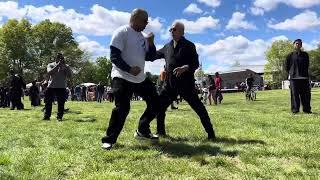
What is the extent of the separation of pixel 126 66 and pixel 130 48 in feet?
1.37

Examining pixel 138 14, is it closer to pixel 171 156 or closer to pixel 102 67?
pixel 171 156

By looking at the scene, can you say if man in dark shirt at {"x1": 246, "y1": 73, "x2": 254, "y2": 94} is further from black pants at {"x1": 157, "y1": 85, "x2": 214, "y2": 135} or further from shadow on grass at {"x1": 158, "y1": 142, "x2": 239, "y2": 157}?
shadow on grass at {"x1": 158, "y1": 142, "x2": 239, "y2": 157}

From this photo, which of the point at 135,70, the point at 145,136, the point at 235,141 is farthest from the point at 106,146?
the point at 235,141

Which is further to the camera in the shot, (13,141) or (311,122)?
(311,122)

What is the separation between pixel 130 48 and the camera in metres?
7.36

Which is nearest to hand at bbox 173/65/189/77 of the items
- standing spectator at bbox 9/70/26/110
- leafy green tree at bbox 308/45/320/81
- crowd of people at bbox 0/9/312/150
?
crowd of people at bbox 0/9/312/150

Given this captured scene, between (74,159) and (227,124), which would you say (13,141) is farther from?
(227,124)

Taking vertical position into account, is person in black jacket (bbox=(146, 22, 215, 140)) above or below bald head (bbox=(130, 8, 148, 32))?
below

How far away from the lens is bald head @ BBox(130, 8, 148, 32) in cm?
737

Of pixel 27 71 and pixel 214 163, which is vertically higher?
pixel 27 71

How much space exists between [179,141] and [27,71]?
81318 millimetres

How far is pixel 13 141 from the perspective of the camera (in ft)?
28.0

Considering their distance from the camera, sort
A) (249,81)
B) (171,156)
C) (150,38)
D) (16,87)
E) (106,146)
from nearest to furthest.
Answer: (171,156) → (106,146) → (150,38) → (16,87) → (249,81)

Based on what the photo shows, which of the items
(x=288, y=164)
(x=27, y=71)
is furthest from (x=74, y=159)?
(x=27, y=71)
